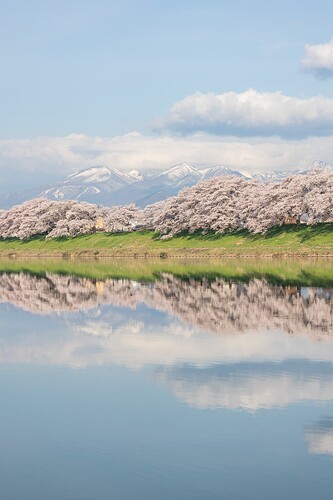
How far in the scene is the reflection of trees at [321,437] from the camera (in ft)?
52.0

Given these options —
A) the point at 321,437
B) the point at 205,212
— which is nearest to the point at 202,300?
the point at 321,437

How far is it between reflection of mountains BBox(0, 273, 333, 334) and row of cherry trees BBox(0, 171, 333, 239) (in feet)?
142

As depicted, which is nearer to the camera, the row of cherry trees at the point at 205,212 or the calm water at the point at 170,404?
the calm water at the point at 170,404

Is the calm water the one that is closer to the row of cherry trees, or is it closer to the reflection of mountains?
the reflection of mountains

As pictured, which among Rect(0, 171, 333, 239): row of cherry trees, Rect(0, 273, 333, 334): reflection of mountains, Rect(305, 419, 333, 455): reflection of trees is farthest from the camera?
Rect(0, 171, 333, 239): row of cherry trees

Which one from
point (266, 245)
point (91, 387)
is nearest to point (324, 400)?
point (91, 387)

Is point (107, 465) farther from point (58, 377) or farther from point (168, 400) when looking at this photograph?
point (58, 377)

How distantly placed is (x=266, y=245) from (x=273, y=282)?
45103 millimetres

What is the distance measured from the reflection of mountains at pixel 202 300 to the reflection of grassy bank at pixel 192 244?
3392 cm

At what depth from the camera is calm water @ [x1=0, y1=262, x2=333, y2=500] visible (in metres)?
14.3

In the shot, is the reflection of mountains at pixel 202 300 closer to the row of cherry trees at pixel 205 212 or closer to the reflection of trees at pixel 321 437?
the reflection of trees at pixel 321 437

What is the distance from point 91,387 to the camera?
73.5ft

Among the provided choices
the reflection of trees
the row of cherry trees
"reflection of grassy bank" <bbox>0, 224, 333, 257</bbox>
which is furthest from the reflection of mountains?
the row of cherry trees

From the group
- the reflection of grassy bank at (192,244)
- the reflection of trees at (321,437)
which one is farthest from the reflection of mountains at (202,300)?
the reflection of grassy bank at (192,244)
